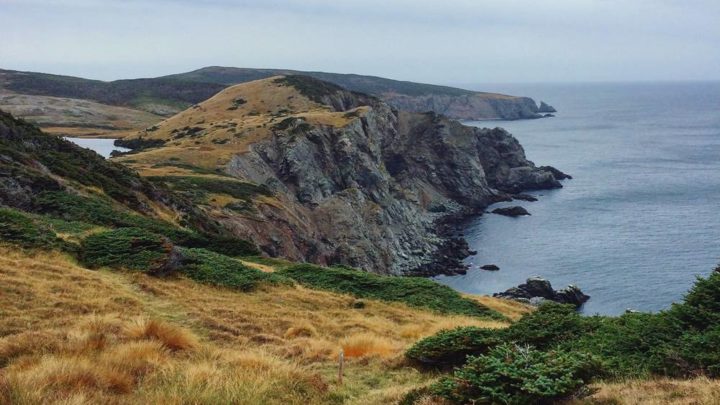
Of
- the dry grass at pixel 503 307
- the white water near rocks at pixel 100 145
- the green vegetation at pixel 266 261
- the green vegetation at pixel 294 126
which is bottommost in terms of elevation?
the dry grass at pixel 503 307

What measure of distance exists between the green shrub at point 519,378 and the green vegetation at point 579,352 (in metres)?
0.01

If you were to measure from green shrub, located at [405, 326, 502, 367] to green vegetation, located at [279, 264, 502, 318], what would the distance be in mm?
14491

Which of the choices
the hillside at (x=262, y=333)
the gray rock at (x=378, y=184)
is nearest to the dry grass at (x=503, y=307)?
the hillside at (x=262, y=333)

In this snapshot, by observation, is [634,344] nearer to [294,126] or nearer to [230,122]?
[294,126]

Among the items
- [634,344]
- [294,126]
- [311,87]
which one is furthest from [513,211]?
[634,344]

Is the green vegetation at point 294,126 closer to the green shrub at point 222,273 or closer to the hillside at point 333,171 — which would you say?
the hillside at point 333,171

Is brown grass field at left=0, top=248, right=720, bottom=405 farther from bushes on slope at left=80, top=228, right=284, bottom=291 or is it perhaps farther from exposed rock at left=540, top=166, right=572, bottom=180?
exposed rock at left=540, top=166, right=572, bottom=180

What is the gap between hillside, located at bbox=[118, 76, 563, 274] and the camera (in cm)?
6588

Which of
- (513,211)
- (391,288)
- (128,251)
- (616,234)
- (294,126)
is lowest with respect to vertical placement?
(616,234)

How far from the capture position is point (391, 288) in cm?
2991

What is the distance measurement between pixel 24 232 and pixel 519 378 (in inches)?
903

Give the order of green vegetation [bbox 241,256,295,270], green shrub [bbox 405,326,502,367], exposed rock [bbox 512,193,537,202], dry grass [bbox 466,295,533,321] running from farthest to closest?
exposed rock [bbox 512,193,537,202], green vegetation [bbox 241,256,295,270], dry grass [bbox 466,295,533,321], green shrub [bbox 405,326,502,367]

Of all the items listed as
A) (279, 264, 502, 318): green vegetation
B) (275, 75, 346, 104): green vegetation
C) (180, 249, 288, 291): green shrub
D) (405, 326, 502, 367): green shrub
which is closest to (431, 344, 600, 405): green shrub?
(405, 326, 502, 367): green shrub

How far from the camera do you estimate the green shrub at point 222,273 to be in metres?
24.9
